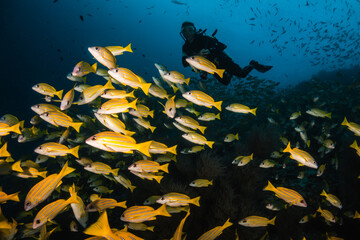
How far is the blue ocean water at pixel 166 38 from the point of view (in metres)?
16.2

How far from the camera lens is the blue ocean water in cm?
1616

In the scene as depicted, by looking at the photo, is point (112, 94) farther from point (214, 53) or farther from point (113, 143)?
point (214, 53)

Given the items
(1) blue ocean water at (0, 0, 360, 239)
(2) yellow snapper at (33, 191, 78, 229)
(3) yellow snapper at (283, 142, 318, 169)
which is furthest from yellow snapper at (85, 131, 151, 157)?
(1) blue ocean water at (0, 0, 360, 239)

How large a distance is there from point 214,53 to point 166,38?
12843 centimetres

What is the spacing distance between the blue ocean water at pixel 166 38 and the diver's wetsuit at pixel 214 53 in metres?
2.64

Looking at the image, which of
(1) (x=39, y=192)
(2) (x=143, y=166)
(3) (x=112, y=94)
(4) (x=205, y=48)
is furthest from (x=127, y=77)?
(4) (x=205, y=48)

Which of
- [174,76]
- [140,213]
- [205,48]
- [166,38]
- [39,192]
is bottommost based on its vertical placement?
[140,213]

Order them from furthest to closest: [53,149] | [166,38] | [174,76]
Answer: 1. [166,38]
2. [174,76]
3. [53,149]

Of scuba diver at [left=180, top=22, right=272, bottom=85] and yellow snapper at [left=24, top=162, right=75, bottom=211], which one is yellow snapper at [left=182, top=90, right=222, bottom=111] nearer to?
scuba diver at [left=180, top=22, right=272, bottom=85]

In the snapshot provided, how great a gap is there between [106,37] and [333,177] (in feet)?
374

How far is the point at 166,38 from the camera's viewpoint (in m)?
123

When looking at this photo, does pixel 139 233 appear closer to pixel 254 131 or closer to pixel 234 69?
pixel 254 131

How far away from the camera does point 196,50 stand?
6.23 meters

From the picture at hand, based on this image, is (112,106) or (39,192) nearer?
(39,192)
